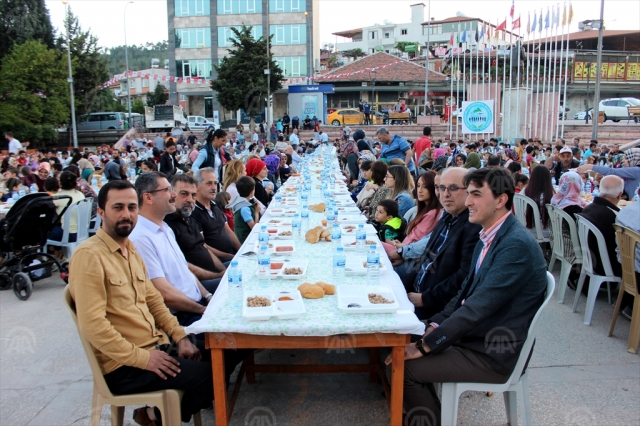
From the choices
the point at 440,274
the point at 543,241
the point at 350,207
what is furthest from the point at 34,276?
the point at 543,241

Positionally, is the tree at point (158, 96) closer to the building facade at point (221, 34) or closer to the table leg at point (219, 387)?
the building facade at point (221, 34)

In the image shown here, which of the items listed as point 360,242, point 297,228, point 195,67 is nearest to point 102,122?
point 195,67

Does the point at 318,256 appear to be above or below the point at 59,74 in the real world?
below

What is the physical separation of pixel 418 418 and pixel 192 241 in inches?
87.3

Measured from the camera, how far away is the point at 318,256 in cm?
393

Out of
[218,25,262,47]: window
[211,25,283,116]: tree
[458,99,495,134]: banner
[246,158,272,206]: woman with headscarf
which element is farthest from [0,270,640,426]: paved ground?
[218,25,262,47]: window

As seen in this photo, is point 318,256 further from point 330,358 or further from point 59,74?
point 59,74

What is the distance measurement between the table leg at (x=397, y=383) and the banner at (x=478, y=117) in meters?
13.4

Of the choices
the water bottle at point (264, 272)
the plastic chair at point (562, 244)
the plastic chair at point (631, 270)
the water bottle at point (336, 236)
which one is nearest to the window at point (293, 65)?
the plastic chair at point (562, 244)

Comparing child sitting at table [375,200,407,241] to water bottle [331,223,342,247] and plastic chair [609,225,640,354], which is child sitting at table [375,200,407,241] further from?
plastic chair [609,225,640,354]

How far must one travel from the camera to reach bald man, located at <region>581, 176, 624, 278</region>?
449 cm

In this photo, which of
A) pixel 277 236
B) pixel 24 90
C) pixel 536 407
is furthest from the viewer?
pixel 24 90

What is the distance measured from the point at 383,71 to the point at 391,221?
37873 mm

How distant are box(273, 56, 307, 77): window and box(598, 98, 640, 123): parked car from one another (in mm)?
23256
